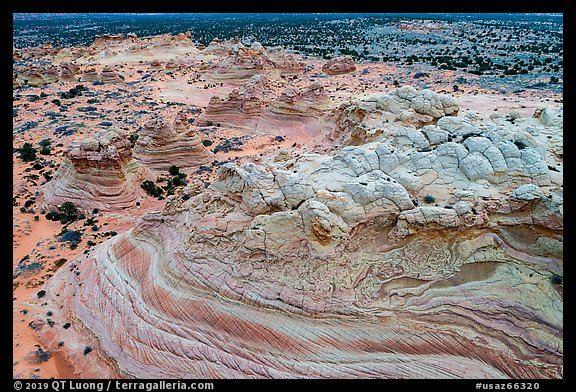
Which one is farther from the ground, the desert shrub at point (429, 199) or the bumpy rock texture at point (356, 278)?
the desert shrub at point (429, 199)

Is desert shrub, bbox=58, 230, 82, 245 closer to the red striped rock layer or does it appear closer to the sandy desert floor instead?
the sandy desert floor

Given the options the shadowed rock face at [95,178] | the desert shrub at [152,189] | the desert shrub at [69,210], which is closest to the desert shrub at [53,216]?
the desert shrub at [69,210]

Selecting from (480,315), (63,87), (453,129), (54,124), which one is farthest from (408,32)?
(480,315)

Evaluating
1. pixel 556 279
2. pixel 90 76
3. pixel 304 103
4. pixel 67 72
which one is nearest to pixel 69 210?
pixel 304 103

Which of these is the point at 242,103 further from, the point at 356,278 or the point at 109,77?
the point at 356,278

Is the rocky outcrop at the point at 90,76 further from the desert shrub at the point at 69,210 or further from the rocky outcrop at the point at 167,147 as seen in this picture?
the desert shrub at the point at 69,210

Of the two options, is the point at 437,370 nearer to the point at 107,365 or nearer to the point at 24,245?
the point at 107,365

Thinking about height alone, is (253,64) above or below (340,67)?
above

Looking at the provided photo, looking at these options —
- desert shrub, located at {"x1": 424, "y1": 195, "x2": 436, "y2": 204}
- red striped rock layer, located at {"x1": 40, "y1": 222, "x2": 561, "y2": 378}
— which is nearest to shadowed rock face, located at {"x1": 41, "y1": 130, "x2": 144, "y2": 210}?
red striped rock layer, located at {"x1": 40, "y1": 222, "x2": 561, "y2": 378}
